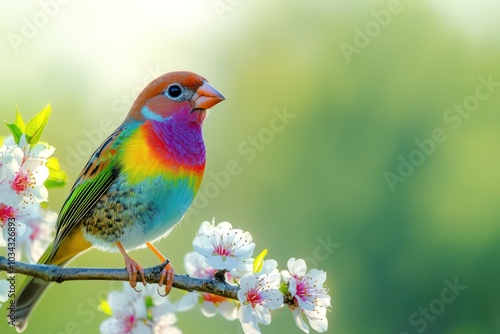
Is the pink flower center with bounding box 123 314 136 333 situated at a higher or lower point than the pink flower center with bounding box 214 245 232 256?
lower

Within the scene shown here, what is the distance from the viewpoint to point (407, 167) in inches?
515

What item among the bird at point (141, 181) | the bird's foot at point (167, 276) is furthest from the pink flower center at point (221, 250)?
the bird at point (141, 181)

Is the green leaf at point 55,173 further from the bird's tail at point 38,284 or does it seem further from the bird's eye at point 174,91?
the bird's eye at point 174,91

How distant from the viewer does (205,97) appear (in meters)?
3.61

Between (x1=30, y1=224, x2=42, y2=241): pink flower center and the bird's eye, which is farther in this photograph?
the bird's eye

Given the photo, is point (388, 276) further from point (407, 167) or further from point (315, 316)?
point (315, 316)

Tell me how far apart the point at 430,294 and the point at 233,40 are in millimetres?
6637

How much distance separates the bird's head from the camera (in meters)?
3.64

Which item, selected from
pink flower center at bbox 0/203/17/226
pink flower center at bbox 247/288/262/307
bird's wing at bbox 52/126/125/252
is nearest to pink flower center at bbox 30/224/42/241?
bird's wing at bbox 52/126/125/252

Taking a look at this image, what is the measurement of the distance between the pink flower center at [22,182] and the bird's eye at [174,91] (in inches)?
43.8

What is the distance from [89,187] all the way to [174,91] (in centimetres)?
63

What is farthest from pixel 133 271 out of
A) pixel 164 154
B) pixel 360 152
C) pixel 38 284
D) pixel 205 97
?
pixel 360 152

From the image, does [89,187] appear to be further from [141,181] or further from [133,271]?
[133,271]

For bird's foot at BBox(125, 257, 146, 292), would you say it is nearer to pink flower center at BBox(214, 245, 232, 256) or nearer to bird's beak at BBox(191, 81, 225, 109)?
pink flower center at BBox(214, 245, 232, 256)
